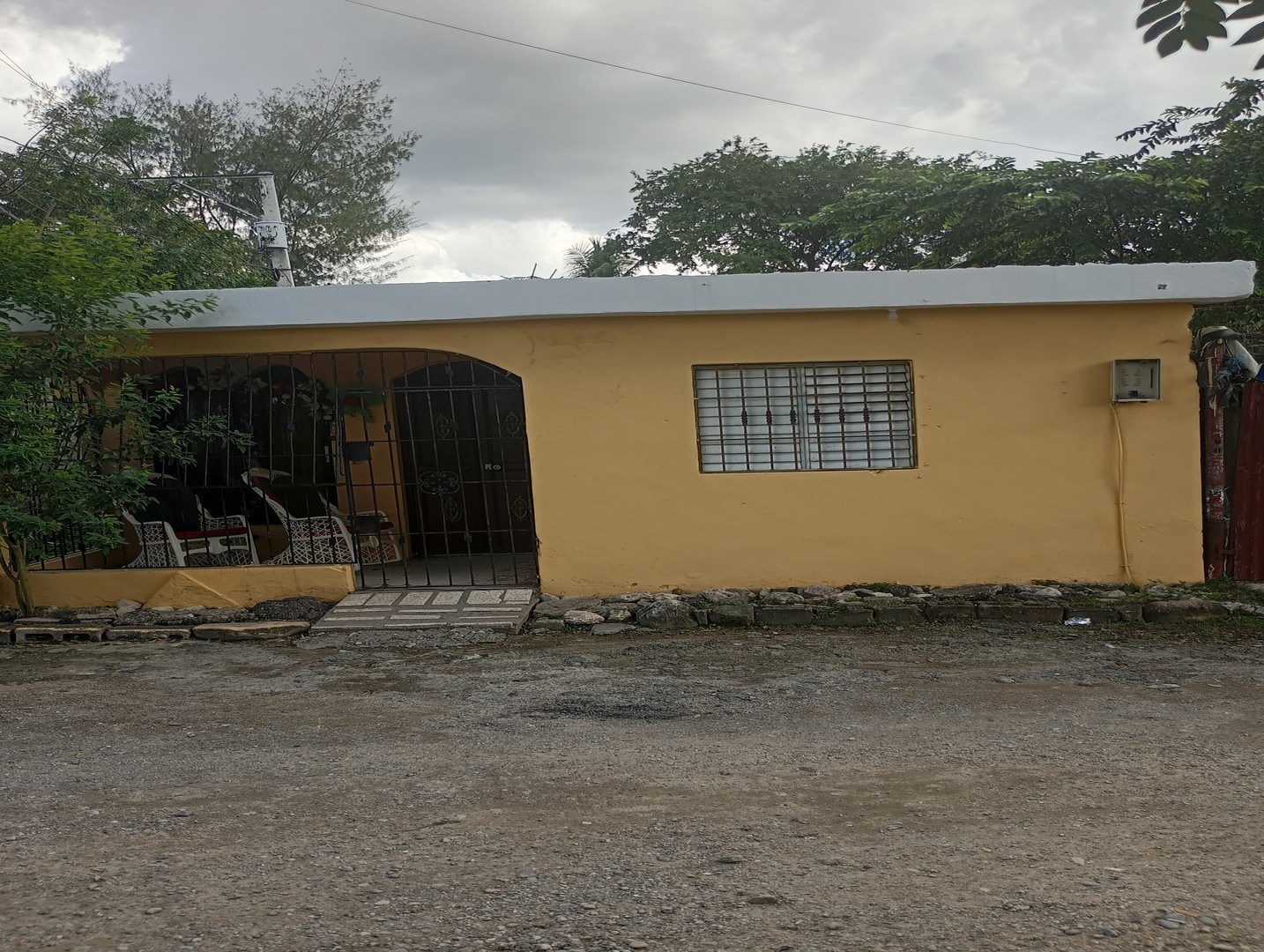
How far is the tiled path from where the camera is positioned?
660 cm

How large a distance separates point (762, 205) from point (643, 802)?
21442 millimetres

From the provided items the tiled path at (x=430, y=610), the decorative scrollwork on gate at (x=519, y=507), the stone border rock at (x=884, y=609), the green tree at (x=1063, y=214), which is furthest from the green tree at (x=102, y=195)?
the green tree at (x=1063, y=214)

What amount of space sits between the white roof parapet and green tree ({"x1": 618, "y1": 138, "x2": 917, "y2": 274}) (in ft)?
53.4

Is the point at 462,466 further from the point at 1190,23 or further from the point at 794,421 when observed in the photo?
the point at 1190,23

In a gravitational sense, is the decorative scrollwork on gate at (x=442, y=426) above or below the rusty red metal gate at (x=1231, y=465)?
above

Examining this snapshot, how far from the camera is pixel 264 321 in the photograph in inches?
271

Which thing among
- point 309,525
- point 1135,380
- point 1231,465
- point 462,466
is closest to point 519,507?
point 462,466

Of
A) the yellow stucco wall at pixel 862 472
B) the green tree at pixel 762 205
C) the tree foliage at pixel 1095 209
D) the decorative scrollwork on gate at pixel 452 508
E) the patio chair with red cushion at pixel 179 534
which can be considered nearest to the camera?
the yellow stucco wall at pixel 862 472

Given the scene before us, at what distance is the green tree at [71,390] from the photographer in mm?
6133

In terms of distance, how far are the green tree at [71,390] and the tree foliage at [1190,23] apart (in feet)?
19.8

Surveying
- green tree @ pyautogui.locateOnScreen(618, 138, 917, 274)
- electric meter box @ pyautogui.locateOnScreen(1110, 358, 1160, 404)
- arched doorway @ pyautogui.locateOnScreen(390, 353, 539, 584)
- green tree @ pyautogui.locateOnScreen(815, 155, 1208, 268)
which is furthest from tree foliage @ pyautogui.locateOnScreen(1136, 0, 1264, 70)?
green tree @ pyautogui.locateOnScreen(618, 138, 917, 274)

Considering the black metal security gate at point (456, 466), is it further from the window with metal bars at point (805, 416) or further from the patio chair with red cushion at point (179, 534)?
the window with metal bars at point (805, 416)

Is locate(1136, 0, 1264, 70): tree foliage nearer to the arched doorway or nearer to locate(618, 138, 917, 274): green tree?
the arched doorway

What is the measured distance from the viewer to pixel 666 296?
271 inches
